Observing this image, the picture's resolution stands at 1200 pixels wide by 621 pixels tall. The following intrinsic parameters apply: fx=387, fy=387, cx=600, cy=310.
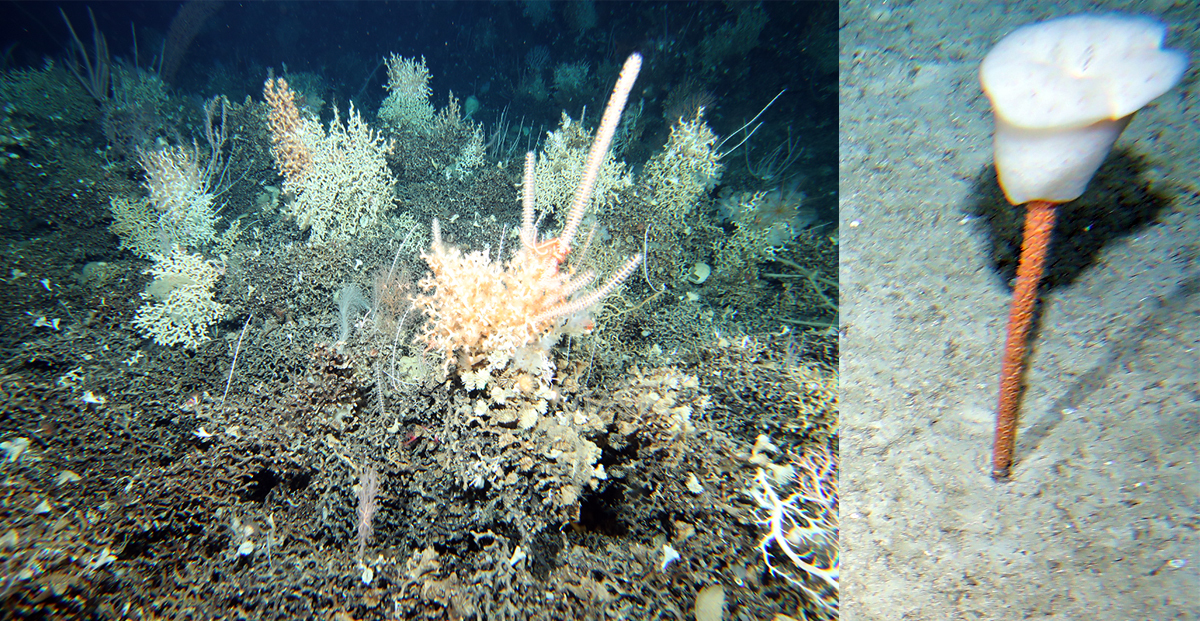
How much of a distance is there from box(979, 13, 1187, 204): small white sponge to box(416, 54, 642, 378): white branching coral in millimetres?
1365

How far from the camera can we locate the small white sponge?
98 centimetres

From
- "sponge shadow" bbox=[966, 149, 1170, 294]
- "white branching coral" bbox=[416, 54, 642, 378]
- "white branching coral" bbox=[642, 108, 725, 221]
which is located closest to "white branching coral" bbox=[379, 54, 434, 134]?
"white branching coral" bbox=[642, 108, 725, 221]

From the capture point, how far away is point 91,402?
2396 mm

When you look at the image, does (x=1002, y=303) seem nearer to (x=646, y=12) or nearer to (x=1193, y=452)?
(x=1193, y=452)

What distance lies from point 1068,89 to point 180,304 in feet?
16.1

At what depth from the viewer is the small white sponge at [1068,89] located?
3.22 feet

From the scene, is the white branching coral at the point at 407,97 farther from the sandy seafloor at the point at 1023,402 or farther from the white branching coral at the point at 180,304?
the sandy seafloor at the point at 1023,402

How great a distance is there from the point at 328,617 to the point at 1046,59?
9.83ft

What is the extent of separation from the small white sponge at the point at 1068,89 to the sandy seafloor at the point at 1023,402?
759 mm

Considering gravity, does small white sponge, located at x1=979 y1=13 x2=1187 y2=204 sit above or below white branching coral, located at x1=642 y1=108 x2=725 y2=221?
below

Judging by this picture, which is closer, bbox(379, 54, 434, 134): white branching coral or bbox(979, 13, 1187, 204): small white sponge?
bbox(979, 13, 1187, 204): small white sponge

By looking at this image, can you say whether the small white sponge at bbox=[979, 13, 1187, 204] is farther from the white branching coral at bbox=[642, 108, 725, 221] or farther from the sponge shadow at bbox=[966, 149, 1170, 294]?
the white branching coral at bbox=[642, 108, 725, 221]

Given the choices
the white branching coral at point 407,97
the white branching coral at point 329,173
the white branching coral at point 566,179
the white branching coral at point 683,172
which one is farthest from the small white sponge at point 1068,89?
the white branching coral at point 407,97

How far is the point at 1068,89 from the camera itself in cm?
103
